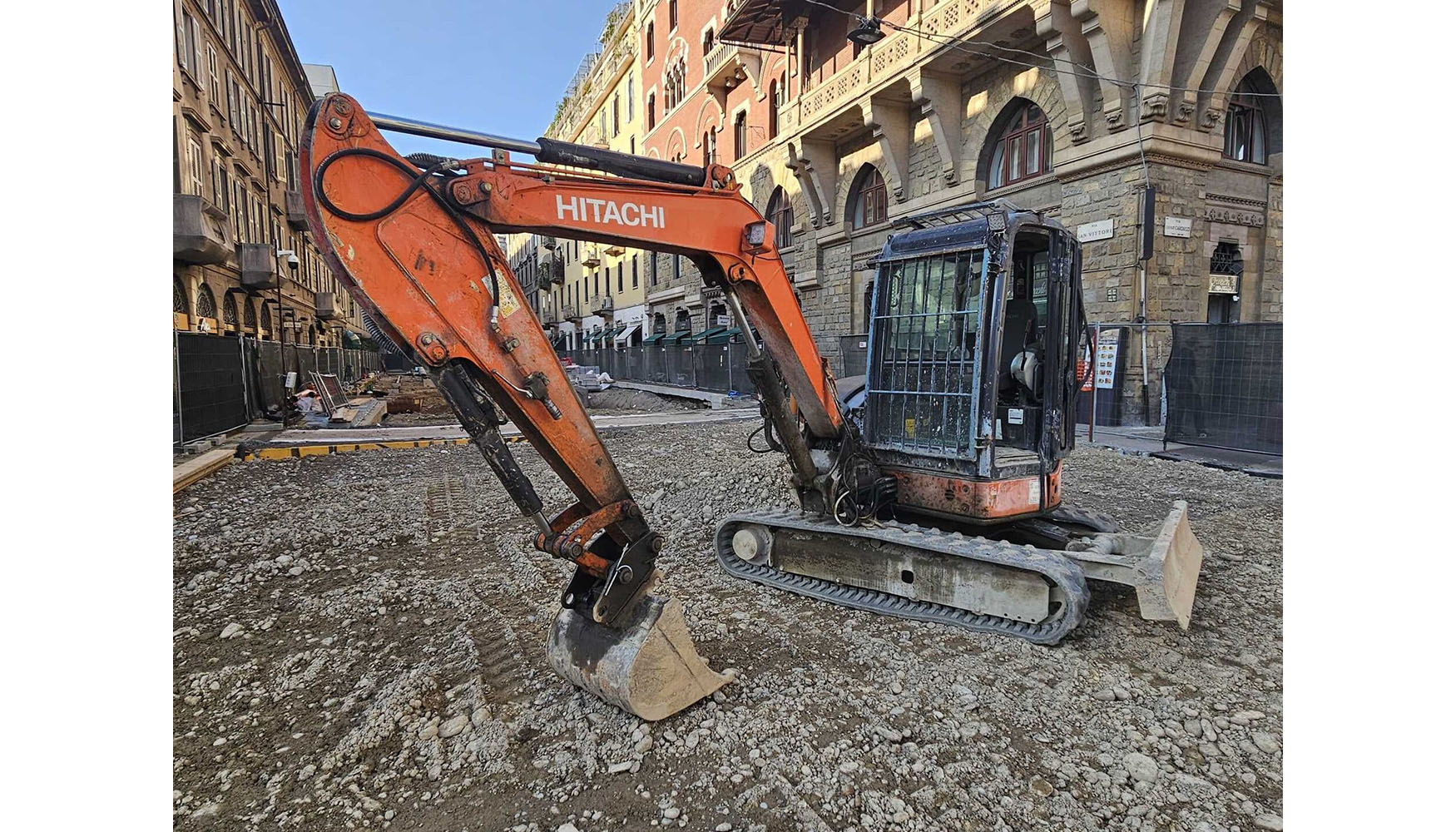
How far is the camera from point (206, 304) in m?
18.7

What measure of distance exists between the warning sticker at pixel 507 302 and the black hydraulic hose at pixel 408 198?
0.05 ft

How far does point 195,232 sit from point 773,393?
693 inches

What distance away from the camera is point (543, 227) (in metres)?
3.01

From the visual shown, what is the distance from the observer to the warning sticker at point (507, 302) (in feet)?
9.50

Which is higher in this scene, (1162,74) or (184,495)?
(1162,74)

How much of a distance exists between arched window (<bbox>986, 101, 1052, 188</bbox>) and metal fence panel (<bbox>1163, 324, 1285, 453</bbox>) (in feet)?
20.4

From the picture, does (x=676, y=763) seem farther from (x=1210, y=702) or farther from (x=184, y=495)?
(x=184, y=495)

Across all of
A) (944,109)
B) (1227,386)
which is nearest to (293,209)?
(944,109)

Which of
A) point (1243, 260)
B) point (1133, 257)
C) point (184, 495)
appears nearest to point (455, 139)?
point (184, 495)

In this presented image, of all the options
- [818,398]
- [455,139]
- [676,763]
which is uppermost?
[455,139]

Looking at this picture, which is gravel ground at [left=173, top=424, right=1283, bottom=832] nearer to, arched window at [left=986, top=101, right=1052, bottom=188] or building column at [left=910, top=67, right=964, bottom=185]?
arched window at [left=986, top=101, right=1052, bottom=188]

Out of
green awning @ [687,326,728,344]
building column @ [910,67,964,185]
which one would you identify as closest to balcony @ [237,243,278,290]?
green awning @ [687,326,728,344]

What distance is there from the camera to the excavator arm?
8.55 ft

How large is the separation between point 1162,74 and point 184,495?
632 inches
